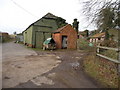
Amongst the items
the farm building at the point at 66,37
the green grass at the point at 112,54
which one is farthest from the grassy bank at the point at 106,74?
the farm building at the point at 66,37

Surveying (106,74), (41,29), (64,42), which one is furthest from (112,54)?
(41,29)

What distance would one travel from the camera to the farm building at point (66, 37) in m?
17.3

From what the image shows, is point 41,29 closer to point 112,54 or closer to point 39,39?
point 39,39

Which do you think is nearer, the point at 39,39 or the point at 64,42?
the point at 64,42

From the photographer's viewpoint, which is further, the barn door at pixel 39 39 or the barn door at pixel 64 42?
the barn door at pixel 39 39

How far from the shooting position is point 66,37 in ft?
58.3

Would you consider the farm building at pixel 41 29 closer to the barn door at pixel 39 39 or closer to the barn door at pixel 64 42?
the barn door at pixel 39 39

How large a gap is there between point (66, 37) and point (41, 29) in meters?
4.73

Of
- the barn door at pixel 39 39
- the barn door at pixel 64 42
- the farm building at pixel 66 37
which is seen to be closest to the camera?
the farm building at pixel 66 37

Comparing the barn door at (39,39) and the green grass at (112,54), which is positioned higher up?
the barn door at (39,39)

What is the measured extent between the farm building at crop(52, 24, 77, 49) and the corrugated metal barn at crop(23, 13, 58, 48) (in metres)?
2.28

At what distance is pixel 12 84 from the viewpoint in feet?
13.1

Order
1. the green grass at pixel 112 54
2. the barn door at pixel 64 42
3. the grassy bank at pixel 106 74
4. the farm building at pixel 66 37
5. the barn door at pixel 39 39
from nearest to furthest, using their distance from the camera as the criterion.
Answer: the grassy bank at pixel 106 74
the green grass at pixel 112 54
the farm building at pixel 66 37
the barn door at pixel 64 42
the barn door at pixel 39 39

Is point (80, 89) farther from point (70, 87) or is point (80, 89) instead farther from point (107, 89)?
point (107, 89)
